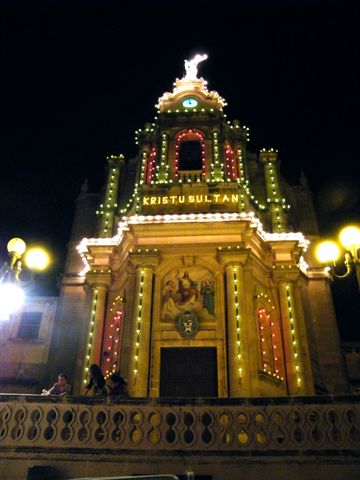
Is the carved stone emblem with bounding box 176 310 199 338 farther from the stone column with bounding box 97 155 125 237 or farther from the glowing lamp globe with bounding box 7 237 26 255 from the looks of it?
the glowing lamp globe with bounding box 7 237 26 255

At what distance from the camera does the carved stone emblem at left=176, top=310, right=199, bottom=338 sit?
18438 millimetres

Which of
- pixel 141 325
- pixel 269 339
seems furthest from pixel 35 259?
pixel 269 339

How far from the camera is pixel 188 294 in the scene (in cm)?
1931

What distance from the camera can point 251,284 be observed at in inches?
781

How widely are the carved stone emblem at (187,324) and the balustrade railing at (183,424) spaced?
24.7ft

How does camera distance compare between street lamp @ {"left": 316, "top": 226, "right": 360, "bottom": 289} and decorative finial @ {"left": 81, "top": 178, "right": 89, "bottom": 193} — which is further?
decorative finial @ {"left": 81, "top": 178, "right": 89, "bottom": 193}

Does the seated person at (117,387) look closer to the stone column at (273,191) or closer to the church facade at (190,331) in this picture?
the church facade at (190,331)

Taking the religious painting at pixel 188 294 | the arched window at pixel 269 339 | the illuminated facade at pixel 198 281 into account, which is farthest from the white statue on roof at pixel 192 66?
the arched window at pixel 269 339

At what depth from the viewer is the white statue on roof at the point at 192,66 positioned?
28469 millimetres

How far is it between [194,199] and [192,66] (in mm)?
11912

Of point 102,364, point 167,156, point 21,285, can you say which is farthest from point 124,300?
point 167,156

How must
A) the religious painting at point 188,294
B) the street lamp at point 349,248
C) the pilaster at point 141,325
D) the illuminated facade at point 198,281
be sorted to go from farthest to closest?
the religious painting at point 188,294 → the illuminated facade at point 198,281 → the pilaster at point 141,325 → the street lamp at point 349,248

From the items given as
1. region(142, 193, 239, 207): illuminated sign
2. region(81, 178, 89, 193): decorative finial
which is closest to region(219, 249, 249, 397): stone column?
region(142, 193, 239, 207): illuminated sign

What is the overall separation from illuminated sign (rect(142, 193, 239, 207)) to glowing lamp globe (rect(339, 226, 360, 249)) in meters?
9.09
